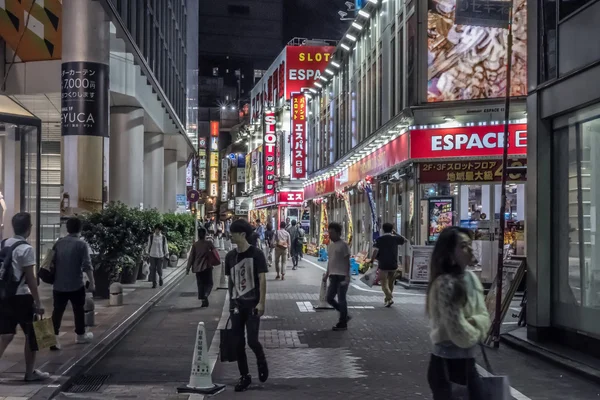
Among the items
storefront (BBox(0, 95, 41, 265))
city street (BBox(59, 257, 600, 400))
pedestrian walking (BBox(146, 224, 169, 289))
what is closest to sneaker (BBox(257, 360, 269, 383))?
city street (BBox(59, 257, 600, 400))

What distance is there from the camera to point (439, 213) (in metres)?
23.8

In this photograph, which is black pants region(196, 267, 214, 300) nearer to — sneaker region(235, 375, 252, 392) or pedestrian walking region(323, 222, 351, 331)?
pedestrian walking region(323, 222, 351, 331)

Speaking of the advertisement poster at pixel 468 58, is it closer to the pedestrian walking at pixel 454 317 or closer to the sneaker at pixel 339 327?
the sneaker at pixel 339 327

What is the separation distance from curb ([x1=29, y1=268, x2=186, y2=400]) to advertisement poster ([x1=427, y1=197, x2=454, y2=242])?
966 centimetres

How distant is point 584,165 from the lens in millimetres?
10828

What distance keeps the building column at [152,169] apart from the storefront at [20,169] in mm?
26514

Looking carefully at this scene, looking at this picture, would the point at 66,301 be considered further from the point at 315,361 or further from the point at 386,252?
the point at 386,252

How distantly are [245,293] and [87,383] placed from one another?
2271 millimetres

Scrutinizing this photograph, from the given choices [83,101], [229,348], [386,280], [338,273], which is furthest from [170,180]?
[229,348]

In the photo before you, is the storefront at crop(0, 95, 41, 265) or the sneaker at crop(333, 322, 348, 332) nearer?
the sneaker at crop(333, 322, 348, 332)

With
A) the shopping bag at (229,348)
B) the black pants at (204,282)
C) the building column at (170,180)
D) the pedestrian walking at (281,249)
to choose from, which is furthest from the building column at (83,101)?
the building column at (170,180)

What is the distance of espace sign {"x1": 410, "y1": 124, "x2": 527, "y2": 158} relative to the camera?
23.5 metres

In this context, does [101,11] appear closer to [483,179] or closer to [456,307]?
[483,179]

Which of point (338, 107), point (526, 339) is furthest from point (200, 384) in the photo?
point (338, 107)
